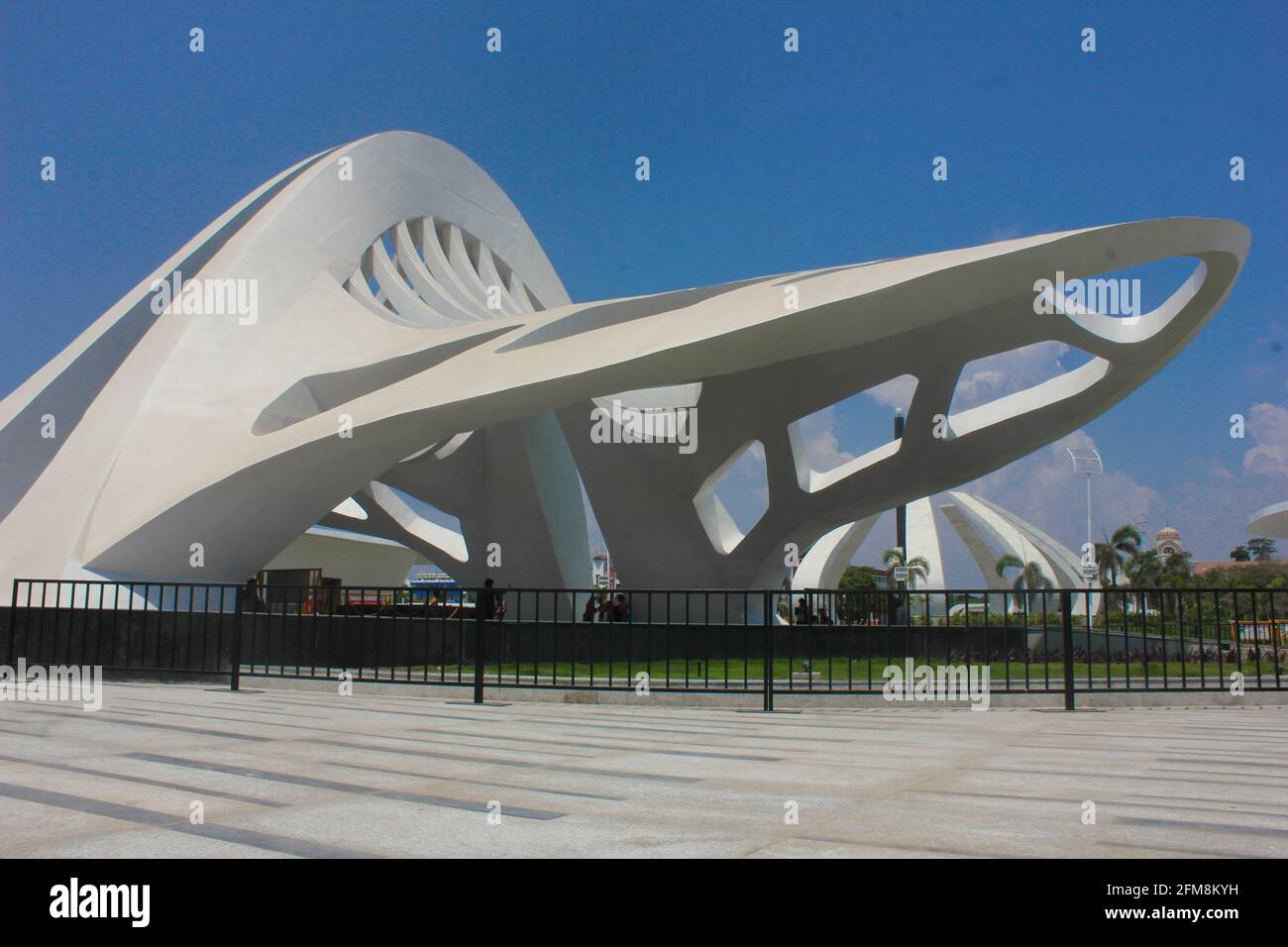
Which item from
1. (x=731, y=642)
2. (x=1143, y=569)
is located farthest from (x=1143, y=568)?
(x=731, y=642)

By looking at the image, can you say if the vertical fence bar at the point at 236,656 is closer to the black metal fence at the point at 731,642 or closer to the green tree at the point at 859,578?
the black metal fence at the point at 731,642

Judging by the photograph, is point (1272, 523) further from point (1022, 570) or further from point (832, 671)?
point (1022, 570)

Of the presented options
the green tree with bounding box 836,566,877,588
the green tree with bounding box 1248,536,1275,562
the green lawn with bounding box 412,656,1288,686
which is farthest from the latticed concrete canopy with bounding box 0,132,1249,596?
the green tree with bounding box 1248,536,1275,562

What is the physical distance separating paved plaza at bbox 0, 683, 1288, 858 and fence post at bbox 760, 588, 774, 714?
2.12 ft

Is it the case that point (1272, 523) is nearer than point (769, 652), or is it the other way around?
point (769, 652)

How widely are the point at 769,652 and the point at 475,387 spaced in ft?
24.1

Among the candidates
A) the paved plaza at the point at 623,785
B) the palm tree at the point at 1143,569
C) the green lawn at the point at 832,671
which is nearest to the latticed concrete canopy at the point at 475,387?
the green lawn at the point at 832,671

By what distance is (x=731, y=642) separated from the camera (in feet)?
41.0

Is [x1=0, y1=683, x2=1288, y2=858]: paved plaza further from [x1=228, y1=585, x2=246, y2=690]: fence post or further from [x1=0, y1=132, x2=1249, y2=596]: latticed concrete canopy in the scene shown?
[x1=0, y1=132, x2=1249, y2=596]: latticed concrete canopy

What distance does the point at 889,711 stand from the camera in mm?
9727

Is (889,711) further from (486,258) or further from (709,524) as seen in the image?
(486,258)

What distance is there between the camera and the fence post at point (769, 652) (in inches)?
366

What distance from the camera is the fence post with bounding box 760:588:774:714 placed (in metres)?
9.30
